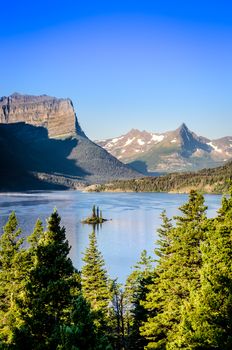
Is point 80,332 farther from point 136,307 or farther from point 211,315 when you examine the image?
point 136,307

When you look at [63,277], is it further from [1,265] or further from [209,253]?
[1,265]

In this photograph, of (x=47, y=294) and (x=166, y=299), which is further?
(x=166, y=299)

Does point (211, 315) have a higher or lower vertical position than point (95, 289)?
higher

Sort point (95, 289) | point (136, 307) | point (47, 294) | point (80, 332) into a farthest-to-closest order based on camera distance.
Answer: point (95, 289) < point (136, 307) < point (47, 294) < point (80, 332)

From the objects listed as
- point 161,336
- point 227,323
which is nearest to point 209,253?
point 227,323

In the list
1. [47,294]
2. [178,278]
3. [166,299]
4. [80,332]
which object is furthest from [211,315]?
[166,299]

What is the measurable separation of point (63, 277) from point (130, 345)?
14.2 m

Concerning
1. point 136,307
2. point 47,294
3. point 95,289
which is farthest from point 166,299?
point 95,289

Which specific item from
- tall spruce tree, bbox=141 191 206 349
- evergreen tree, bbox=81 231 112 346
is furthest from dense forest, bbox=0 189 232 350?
evergreen tree, bbox=81 231 112 346

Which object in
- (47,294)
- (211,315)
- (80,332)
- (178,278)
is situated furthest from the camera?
(178,278)

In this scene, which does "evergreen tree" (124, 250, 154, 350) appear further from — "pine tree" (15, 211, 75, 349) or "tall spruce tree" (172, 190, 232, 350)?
"tall spruce tree" (172, 190, 232, 350)

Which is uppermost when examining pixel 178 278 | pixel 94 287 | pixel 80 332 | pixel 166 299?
pixel 80 332

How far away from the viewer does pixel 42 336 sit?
16.7 meters

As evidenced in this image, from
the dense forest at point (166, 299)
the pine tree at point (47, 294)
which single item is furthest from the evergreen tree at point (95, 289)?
the pine tree at point (47, 294)
